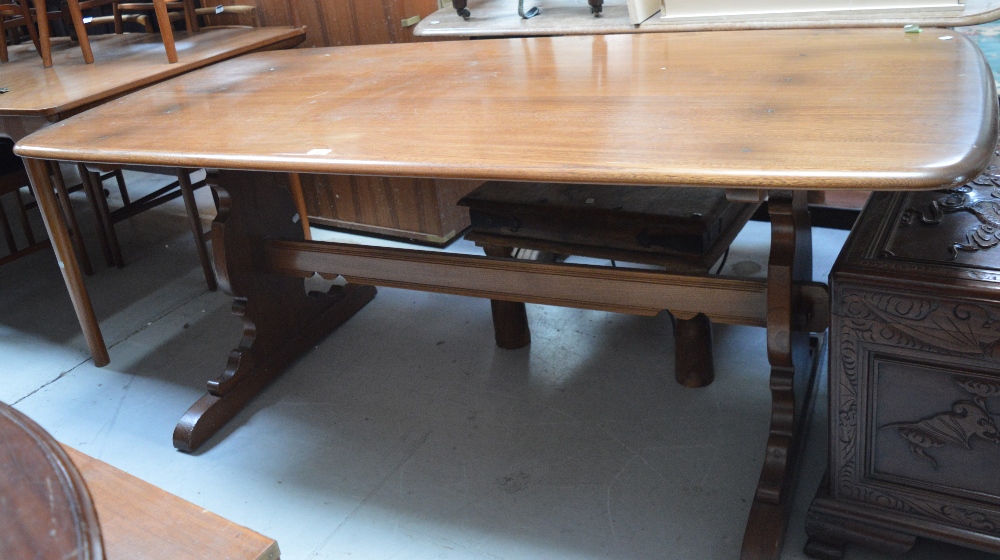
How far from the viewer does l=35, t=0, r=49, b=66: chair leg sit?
8.61ft

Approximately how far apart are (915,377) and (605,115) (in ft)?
2.19

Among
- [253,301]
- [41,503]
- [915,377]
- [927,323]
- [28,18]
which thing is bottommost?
[253,301]

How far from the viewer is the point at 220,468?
77.7 inches

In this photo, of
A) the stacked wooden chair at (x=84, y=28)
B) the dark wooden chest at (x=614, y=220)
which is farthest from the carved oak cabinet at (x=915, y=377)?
the stacked wooden chair at (x=84, y=28)

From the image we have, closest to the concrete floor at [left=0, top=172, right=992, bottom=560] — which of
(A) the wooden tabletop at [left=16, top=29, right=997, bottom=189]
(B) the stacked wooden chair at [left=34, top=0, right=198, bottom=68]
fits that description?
(A) the wooden tabletop at [left=16, top=29, right=997, bottom=189]

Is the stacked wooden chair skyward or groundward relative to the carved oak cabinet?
skyward

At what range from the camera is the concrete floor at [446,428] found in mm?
1660

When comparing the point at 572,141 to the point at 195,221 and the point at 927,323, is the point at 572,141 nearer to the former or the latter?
the point at 927,323

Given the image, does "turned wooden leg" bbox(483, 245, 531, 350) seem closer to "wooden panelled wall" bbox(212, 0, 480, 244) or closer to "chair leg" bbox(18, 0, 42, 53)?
"wooden panelled wall" bbox(212, 0, 480, 244)

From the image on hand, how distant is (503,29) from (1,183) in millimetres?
1810

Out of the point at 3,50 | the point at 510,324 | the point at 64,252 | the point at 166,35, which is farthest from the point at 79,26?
the point at 510,324

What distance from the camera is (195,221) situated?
277 cm

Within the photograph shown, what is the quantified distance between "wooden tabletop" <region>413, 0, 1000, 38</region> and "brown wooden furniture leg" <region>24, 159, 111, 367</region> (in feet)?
3.76

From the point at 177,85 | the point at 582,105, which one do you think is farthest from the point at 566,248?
the point at 177,85
